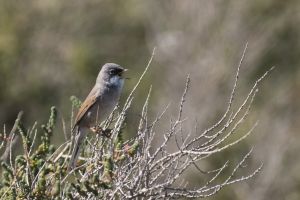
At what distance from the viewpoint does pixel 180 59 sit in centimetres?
2106

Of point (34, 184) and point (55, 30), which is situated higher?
point (55, 30)

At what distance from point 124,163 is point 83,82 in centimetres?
1519

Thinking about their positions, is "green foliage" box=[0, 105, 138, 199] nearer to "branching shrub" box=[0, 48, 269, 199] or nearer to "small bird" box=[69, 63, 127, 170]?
"branching shrub" box=[0, 48, 269, 199]

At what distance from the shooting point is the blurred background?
1923cm

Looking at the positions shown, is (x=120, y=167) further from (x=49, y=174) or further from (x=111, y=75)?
(x=111, y=75)

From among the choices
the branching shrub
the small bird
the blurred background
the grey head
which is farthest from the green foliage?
the blurred background

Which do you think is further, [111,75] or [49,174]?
[111,75]

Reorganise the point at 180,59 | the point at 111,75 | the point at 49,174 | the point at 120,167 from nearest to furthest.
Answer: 1. the point at 120,167
2. the point at 49,174
3. the point at 111,75
4. the point at 180,59

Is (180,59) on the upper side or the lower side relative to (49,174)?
upper

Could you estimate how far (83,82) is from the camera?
21.3 m

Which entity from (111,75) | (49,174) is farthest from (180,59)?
(49,174)

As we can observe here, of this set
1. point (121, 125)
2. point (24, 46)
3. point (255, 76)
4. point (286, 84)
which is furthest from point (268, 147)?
point (121, 125)

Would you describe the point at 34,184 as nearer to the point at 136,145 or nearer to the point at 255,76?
the point at 136,145

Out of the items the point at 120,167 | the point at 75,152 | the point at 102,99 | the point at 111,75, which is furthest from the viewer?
the point at 111,75
